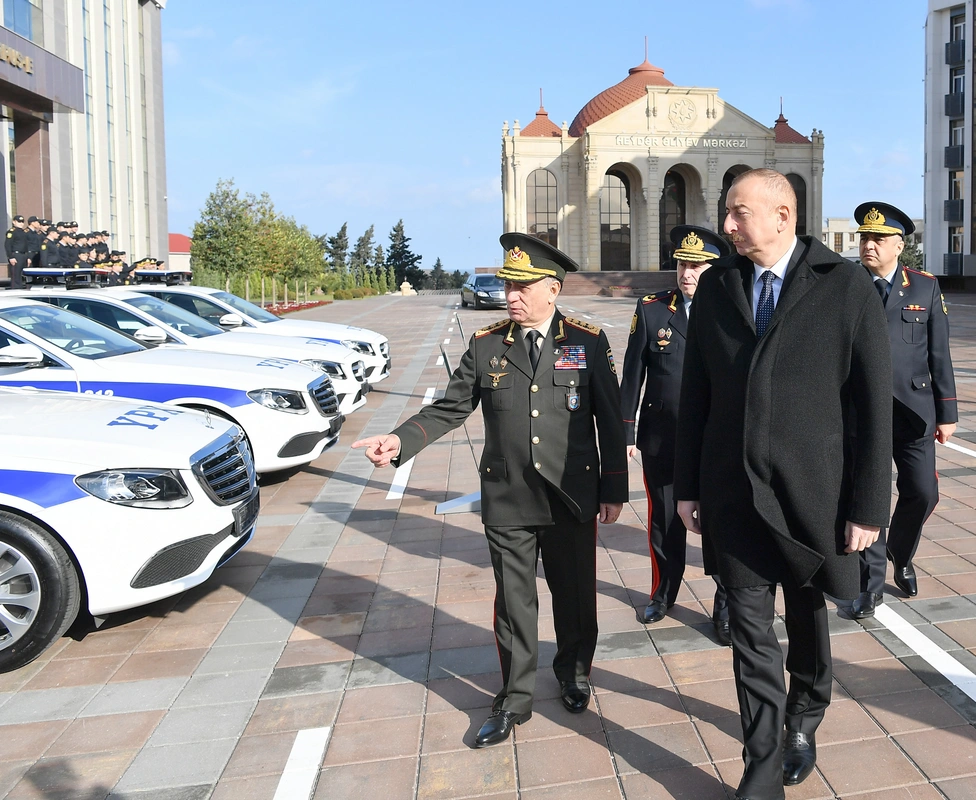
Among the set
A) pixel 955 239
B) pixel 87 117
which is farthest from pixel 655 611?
pixel 955 239

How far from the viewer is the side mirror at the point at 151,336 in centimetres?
777

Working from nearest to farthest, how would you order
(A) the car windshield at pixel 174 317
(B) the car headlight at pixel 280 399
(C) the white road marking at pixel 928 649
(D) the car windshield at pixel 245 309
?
(C) the white road marking at pixel 928 649, (B) the car headlight at pixel 280 399, (A) the car windshield at pixel 174 317, (D) the car windshield at pixel 245 309

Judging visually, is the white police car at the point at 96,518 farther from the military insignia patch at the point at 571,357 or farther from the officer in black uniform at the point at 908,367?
the officer in black uniform at the point at 908,367

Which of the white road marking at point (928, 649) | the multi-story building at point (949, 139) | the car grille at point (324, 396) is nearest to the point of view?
the white road marking at point (928, 649)

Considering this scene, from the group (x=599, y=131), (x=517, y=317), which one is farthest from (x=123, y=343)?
(x=599, y=131)

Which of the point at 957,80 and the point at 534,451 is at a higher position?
the point at 957,80

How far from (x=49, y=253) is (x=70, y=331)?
9287mm

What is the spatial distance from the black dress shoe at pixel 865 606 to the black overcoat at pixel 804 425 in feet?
5.61

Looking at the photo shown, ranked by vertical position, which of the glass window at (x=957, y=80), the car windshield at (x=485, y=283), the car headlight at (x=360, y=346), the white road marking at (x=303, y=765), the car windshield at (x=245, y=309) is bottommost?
the white road marking at (x=303, y=765)

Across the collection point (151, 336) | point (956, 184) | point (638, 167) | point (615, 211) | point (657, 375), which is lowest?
point (657, 375)

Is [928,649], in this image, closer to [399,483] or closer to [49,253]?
[399,483]

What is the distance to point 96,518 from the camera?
13.8 ft

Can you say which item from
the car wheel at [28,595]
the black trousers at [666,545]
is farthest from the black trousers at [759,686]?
the car wheel at [28,595]

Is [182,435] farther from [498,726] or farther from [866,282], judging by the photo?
[866,282]
